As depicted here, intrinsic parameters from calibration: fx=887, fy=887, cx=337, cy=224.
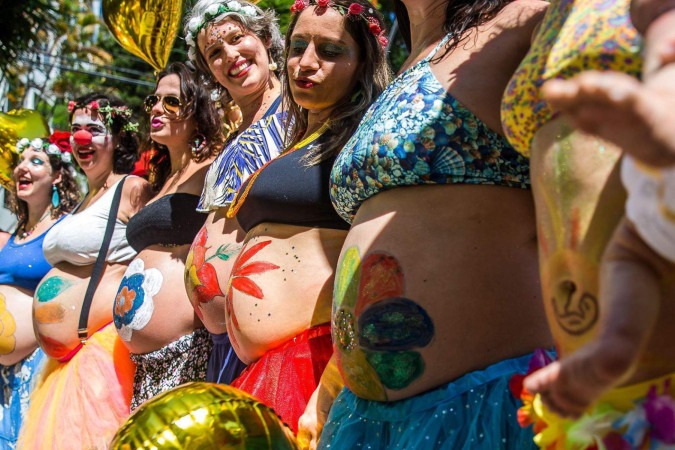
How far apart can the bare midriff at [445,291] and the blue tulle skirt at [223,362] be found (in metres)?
1.39

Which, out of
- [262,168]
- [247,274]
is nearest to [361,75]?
[262,168]

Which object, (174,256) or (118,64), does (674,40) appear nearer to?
(174,256)

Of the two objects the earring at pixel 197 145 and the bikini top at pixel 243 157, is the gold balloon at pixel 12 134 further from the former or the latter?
the bikini top at pixel 243 157

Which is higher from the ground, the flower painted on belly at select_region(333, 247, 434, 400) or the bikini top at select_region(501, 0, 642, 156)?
the bikini top at select_region(501, 0, 642, 156)

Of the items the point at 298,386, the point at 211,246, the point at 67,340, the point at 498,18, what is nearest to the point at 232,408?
the point at 298,386

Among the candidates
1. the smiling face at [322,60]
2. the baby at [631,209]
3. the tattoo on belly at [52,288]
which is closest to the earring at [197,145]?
the tattoo on belly at [52,288]

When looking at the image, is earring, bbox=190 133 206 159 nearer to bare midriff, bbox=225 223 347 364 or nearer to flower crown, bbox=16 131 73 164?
bare midriff, bbox=225 223 347 364

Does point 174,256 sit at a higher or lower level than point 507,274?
lower

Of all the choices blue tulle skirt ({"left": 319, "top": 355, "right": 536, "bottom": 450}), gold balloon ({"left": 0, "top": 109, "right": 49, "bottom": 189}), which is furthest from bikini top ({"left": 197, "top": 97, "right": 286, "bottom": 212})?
gold balloon ({"left": 0, "top": 109, "right": 49, "bottom": 189})

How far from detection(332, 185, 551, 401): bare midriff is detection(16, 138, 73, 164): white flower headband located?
14.4ft

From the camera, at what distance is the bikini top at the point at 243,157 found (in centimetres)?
326

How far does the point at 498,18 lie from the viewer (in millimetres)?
1970

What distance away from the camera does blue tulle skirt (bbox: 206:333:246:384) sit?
10.7 ft

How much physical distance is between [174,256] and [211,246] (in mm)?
530
